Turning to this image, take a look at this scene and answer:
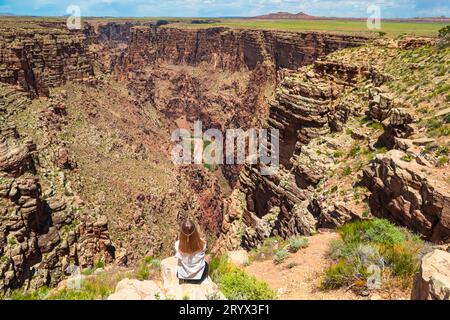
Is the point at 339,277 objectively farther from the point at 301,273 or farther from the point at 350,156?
the point at 350,156

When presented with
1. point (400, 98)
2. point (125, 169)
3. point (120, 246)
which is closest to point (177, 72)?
point (125, 169)

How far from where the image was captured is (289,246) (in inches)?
469

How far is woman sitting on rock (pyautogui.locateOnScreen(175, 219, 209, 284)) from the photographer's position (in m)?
8.05

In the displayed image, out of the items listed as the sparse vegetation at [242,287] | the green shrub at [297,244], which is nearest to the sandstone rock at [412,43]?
the green shrub at [297,244]

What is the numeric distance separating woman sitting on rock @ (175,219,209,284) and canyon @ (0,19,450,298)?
6868 millimetres

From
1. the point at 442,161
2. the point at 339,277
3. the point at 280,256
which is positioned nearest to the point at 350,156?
the point at 442,161

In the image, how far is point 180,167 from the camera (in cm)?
6059

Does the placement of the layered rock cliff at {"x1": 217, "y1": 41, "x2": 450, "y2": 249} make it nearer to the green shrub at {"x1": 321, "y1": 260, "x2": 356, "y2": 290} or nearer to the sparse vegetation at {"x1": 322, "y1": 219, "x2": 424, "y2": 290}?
the sparse vegetation at {"x1": 322, "y1": 219, "x2": 424, "y2": 290}

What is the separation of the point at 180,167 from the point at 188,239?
5285 cm

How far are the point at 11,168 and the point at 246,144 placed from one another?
34.6 m

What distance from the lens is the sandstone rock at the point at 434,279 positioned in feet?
19.1

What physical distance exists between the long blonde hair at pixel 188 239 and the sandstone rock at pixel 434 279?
4656 mm

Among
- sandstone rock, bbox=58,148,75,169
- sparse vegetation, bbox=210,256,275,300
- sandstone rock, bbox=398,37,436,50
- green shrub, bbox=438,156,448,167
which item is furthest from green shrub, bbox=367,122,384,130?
sandstone rock, bbox=58,148,75,169

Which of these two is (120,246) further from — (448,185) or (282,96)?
(448,185)
